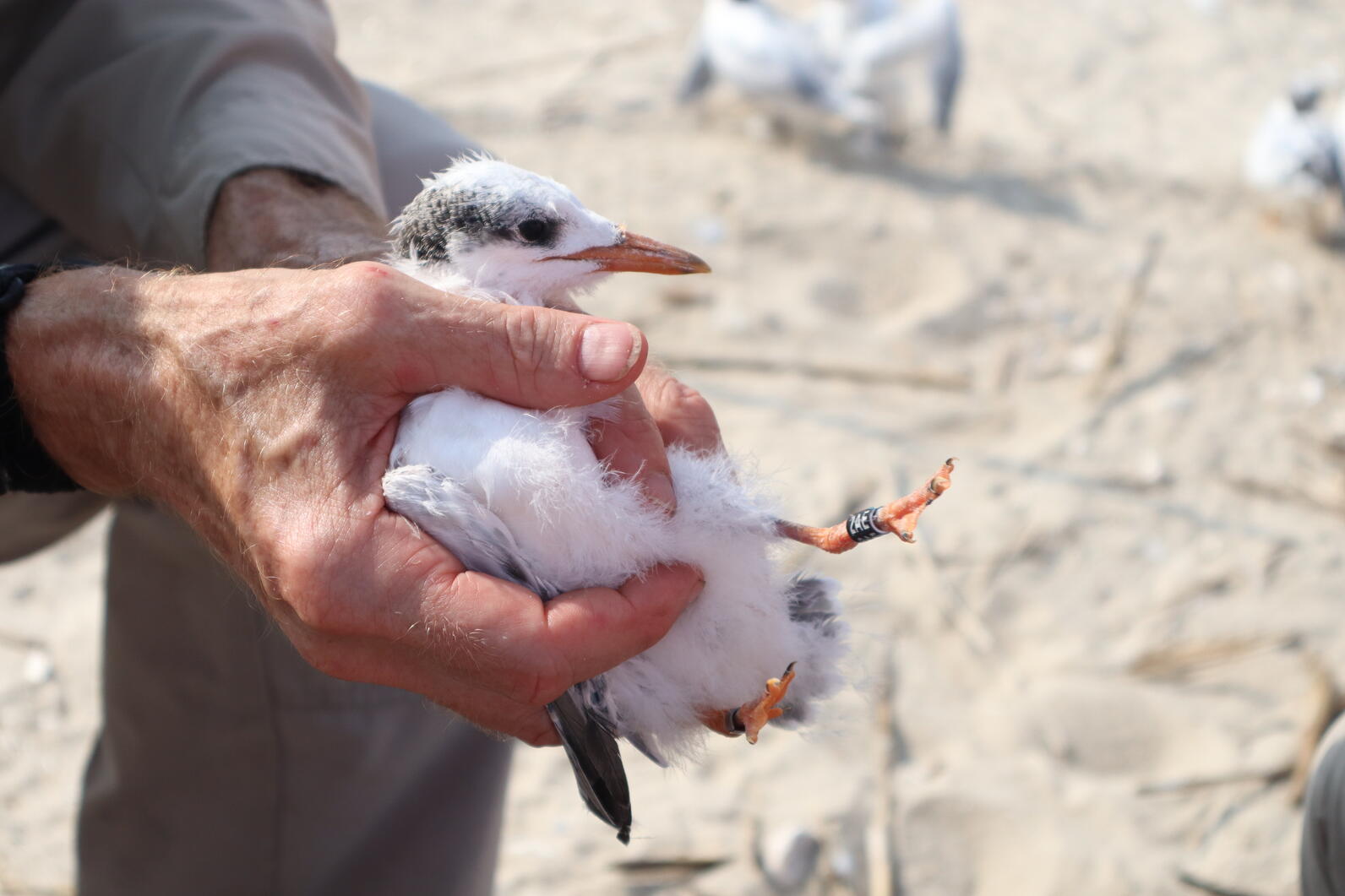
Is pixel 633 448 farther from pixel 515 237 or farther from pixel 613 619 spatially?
pixel 515 237

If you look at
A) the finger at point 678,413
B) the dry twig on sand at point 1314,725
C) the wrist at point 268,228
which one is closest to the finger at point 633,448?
the finger at point 678,413

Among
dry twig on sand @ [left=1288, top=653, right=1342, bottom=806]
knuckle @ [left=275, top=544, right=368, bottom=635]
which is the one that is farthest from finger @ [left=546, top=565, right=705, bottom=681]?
dry twig on sand @ [left=1288, top=653, right=1342, bottom=806]

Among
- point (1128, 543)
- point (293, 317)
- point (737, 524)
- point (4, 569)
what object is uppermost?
point (293, 317)

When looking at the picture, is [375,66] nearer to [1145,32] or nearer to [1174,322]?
[1174,322]

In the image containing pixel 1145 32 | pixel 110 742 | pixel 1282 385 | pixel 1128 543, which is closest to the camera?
pixel 110 742

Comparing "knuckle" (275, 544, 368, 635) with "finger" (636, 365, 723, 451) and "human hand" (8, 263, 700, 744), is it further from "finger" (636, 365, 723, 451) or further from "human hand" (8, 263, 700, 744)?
"finger" (636, 365, 723, 451)

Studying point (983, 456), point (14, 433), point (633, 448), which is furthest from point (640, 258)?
point (983, 456)

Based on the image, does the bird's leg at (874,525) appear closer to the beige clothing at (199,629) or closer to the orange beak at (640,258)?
the orange beak at (640,258)

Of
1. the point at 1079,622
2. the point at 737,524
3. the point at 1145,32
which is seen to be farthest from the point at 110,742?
the point at 1145,32
